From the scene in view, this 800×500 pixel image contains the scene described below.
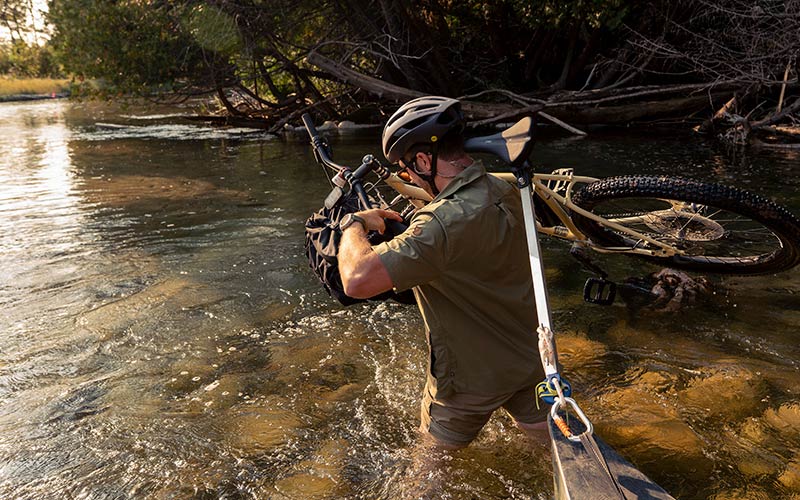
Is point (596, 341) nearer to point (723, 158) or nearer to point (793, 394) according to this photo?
point (793, 394)

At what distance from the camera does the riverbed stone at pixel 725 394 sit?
4.07m

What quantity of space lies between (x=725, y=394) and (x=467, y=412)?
223 centimetres

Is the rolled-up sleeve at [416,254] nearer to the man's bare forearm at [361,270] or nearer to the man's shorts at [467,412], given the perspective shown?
the man's bare forearm at [361,270]

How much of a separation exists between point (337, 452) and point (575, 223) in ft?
9.95

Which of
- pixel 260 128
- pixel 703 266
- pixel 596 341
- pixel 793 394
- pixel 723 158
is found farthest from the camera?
pixel 260 128

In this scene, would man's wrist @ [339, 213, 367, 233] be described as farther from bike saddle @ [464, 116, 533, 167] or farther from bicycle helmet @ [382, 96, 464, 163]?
bike saddle @ [464, 116, 533, 167]

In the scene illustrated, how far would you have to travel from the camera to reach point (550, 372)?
2.34 metres

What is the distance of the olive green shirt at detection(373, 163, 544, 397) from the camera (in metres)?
2.54

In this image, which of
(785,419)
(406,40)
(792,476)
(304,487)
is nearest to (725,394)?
(785,419)

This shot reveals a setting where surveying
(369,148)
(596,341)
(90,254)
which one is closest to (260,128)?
(369,148)

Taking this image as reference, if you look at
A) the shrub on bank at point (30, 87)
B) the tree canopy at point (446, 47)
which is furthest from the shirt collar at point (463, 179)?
the shrub on bank at point (30, 87)

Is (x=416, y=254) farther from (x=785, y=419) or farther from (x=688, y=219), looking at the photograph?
(x=688, y=219)

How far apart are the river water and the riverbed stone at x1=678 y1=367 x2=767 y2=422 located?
16 mm

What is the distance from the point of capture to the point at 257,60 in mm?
17109
